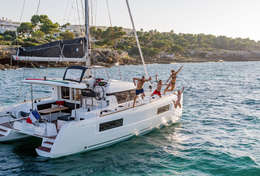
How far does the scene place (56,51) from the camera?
989 centimetres

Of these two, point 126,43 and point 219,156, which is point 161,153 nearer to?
point 219,156

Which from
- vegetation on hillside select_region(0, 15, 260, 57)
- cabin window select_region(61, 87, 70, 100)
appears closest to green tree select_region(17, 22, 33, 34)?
vegetation on hillside select_region(0, 15, 260, 57)

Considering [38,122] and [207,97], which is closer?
[38,122]

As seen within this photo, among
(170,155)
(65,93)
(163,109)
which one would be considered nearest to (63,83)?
(65,93)

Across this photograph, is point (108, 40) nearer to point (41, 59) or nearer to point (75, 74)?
point (41, 59)

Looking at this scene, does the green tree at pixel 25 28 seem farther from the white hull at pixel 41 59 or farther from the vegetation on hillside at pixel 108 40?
the white hull at pixel 41 59

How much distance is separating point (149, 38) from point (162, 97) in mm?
104840

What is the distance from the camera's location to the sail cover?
30.5 feet

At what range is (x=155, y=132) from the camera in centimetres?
1046

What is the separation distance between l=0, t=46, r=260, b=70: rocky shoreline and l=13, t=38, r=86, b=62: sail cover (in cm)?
298

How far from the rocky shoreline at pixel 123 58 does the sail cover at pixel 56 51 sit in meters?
2.98

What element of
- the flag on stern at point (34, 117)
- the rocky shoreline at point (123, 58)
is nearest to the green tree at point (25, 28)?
the rocky shoreline at point (123, 58)

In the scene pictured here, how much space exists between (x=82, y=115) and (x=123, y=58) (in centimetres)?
6282

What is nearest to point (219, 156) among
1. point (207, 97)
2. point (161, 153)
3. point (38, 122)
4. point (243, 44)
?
point (161, 153)
